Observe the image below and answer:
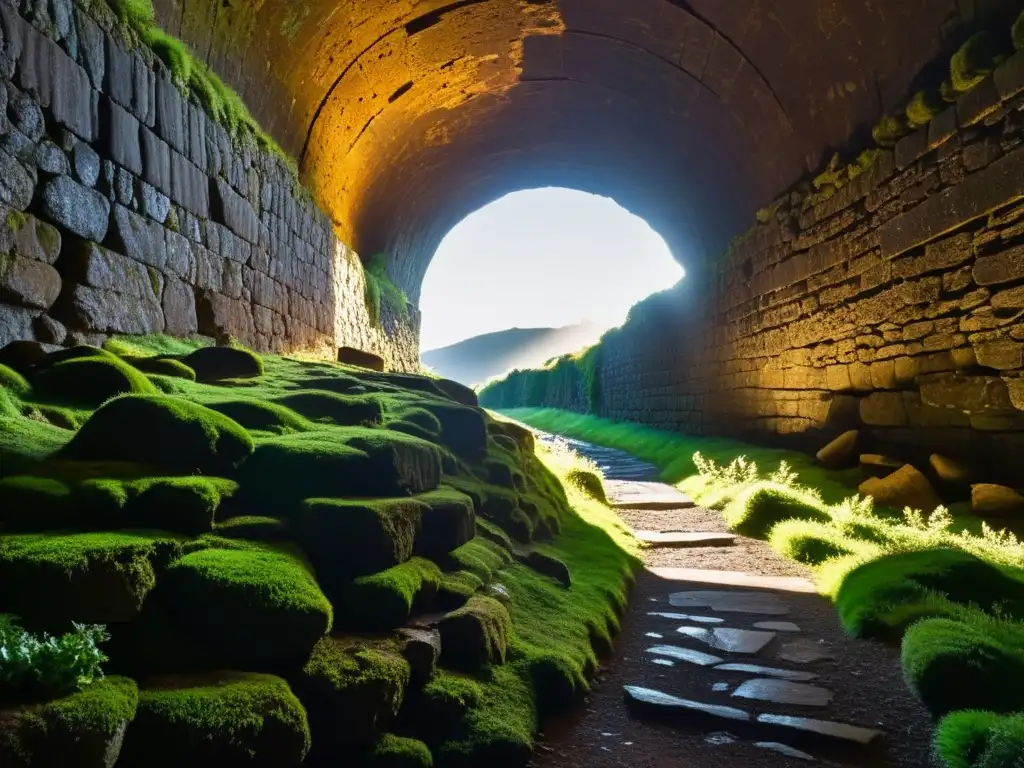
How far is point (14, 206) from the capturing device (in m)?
3.99

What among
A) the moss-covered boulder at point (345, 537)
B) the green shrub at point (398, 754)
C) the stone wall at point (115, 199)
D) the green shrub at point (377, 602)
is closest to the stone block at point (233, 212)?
the stone wall at point (115, 199)

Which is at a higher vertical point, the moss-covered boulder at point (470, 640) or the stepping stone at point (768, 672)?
the moss-covered boulder at point (470, 640)

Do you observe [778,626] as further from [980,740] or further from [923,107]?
[923,107]

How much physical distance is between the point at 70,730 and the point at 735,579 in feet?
15.5

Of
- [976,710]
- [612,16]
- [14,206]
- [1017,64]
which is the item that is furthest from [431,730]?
[612,16]

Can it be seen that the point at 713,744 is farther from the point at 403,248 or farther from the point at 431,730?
the point at 403,248

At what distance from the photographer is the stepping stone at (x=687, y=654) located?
371cm

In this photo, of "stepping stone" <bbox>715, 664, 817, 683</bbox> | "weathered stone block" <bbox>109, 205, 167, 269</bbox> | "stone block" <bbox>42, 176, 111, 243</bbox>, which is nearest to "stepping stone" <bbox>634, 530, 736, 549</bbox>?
"stepping stone" <bbox>715, 664, 817, 683</bbox>

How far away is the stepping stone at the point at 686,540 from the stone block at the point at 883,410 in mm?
2298

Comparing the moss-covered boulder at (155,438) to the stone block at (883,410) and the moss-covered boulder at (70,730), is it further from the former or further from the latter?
the stone block at (883,410)

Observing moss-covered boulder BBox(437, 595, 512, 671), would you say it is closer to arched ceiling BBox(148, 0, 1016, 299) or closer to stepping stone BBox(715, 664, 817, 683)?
stepping stone BBox(715, 664, 817, 683)

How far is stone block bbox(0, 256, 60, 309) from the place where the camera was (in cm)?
393

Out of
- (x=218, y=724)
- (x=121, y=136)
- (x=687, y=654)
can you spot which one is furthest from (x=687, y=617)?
(x=121, y=136)

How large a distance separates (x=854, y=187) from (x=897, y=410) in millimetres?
2564
